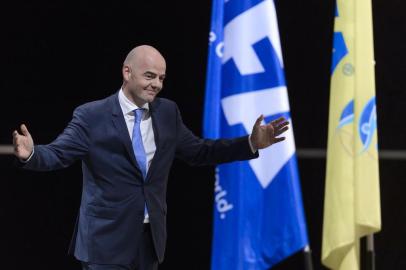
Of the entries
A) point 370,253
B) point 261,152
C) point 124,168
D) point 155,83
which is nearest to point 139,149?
point 124,168

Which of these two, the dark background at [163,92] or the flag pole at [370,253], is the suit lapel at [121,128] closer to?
the dark background at [163,92]

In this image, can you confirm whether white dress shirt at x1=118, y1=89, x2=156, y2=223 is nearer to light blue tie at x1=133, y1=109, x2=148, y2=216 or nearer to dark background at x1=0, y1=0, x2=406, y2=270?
light blue tie at x1=133, y1=109, x2=148, y2=216

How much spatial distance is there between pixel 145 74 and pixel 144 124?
184 millimetres

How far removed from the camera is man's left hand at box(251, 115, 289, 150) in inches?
91.0

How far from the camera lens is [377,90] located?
3.74 metres

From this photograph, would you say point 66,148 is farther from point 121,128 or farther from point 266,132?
point 266,132

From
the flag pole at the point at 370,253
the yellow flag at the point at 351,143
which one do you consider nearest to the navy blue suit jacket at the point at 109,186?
the yellow flag at the point at 351,143

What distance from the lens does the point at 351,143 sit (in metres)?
3.23

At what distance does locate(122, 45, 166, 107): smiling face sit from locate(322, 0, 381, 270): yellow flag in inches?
50.2

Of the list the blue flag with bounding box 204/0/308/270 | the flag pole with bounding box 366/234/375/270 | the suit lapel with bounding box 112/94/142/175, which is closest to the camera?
the suit lapel with bounding box 112/94/142/175

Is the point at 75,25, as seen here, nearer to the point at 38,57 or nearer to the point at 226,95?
the point at 38,57

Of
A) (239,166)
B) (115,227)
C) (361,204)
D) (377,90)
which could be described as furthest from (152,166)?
(377,90)

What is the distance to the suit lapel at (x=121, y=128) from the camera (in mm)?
2227

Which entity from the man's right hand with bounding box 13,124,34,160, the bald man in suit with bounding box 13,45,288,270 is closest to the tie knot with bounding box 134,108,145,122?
the bald man in suit with bounding box 13,45,288,270
